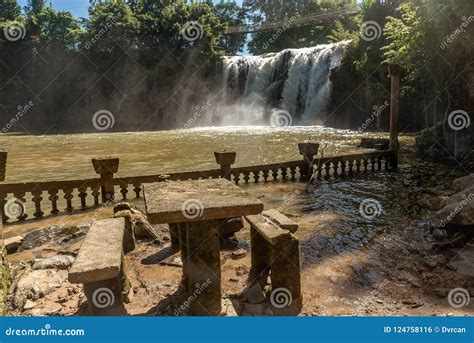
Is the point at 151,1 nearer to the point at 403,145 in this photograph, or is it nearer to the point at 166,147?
the point at 166,147

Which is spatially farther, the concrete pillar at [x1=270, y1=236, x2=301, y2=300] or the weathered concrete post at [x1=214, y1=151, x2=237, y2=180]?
the weathered concrete post at [x1=214, y1=151, x2=237, y2=180]

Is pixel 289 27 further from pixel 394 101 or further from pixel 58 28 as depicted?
pixel 394 101

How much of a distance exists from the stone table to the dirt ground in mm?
459

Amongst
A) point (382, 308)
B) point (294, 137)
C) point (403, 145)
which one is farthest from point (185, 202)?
point (294, 137)

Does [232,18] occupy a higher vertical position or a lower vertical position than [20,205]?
higher

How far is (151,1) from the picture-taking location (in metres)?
49.0
